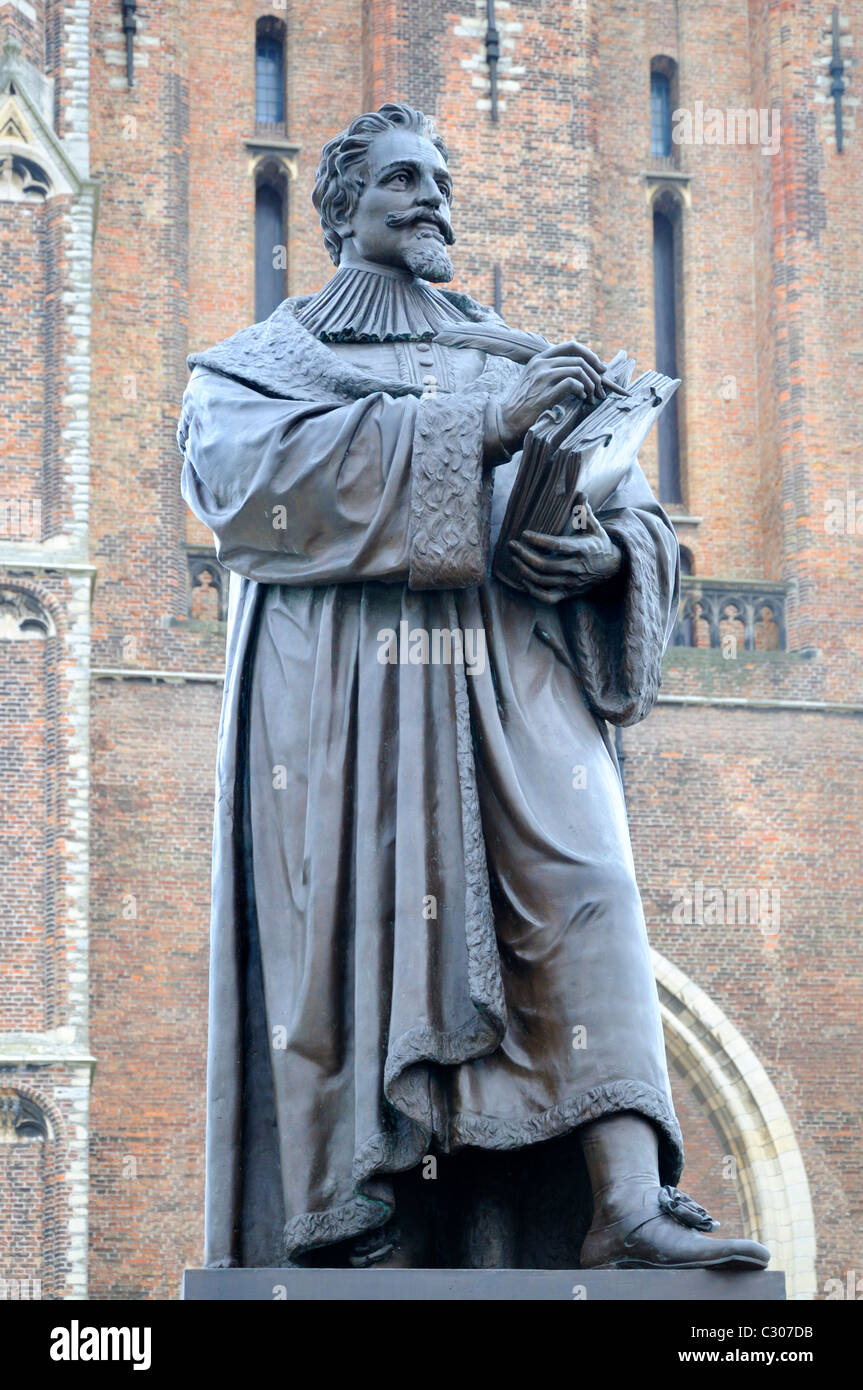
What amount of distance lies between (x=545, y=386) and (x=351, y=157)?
63cm

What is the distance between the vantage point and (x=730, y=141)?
21.5 meters

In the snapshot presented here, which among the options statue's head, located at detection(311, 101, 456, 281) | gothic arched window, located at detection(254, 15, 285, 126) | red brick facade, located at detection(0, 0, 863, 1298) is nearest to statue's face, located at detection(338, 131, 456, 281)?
statue's head, located at detection(311, 101, 456, 281)

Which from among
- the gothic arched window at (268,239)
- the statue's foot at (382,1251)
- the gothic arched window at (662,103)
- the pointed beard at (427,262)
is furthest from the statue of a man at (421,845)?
the gothic arched window at (662,103)

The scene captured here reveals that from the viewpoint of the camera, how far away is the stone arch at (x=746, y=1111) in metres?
18.9

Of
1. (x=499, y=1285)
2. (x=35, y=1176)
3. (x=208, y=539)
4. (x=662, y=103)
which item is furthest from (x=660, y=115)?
(x=499, y=1285)

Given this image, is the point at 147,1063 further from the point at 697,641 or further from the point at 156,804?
the point at 697,641

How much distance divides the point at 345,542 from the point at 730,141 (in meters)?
18.7

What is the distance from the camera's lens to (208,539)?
19328 mm

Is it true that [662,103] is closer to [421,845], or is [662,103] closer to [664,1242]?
[421,845]

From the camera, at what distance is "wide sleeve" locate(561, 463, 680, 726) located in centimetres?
360

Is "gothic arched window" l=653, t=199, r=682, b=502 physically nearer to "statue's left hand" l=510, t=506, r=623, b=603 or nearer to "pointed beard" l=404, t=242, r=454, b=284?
"pointed beard" l=404, t=242, r=454, b=284

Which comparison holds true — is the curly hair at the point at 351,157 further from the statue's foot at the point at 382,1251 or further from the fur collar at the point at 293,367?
the statue's foot at the point at 382,1251

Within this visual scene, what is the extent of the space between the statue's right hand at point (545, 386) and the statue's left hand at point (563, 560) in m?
0.14
